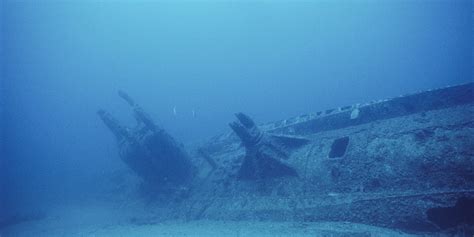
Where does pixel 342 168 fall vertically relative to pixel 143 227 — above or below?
below

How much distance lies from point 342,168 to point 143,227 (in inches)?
259

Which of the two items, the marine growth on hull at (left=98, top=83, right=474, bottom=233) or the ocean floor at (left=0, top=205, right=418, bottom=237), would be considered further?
the ocean floor at (left=0, top=205, right=418, bottom=237)

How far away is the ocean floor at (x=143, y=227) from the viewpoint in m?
6.21

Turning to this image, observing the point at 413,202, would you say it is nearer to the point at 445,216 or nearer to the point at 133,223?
the point at 445,216

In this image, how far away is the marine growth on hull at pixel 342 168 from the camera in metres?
5.68

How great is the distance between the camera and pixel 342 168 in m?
7.55

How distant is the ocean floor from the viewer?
6.21 m

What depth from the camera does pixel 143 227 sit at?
394 inches

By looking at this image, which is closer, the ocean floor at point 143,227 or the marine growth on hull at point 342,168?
the marine growth on hull at point 342,168

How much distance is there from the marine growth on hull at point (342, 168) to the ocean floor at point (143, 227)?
11.5 inches

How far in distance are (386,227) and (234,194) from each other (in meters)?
4.59

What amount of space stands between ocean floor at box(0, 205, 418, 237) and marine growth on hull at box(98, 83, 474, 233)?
0.96 feet

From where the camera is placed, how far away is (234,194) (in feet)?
30.6

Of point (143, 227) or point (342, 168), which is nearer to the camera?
point (342, 168)
